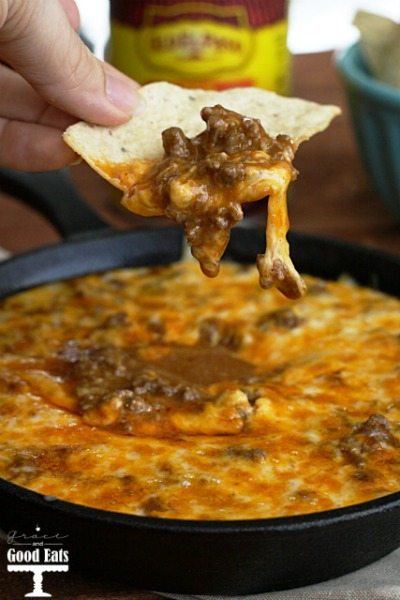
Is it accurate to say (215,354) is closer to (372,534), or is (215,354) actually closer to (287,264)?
(287,264)

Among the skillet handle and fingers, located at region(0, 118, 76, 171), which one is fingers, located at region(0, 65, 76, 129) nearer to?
fingers, located at region(0, 118, 76, 171)

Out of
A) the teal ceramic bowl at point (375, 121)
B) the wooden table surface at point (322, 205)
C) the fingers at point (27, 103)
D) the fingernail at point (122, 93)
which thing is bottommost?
the wooden table surface at point (322, 205)

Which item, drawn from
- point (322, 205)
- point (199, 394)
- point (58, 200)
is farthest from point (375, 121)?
point (199, 394)

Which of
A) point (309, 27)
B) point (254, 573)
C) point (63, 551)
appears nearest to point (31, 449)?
point (63, 551)

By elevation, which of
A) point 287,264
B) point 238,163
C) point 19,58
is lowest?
point 287,264

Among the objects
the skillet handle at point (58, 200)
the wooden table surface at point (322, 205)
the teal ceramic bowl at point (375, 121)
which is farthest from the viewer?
the wooden table surface at point (322, 205)

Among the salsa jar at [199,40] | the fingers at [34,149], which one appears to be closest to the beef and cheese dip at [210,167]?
the fingers at [34,149]

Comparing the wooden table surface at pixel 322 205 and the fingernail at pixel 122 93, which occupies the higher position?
the fingernail at pixel 122 93

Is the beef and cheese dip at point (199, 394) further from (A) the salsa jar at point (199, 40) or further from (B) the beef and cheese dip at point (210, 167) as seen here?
(A) the salsa jar at point (199, 40)
